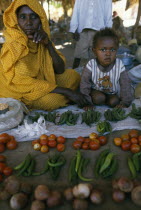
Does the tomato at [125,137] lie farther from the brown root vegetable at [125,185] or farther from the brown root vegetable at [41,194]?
the brown root vegetable at [41,194]

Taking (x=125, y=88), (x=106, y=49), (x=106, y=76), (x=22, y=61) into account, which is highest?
(x=106, y=49)

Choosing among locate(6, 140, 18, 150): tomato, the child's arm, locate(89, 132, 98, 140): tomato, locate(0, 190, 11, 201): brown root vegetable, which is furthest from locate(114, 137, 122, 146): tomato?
locate(0, 190, 11, 201): brown root vegetable

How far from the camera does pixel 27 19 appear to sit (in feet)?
10.2

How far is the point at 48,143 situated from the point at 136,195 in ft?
3.98

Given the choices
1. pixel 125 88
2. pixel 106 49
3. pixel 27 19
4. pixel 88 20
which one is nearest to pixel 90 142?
pixel 125 88

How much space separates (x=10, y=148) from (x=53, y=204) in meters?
1.06

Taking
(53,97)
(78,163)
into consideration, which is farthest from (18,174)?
(53,97)

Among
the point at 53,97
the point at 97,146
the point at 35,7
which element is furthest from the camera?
the point at 53,97

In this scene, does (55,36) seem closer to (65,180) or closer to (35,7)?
(35,7)

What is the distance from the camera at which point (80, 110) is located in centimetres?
358

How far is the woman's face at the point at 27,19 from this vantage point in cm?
309

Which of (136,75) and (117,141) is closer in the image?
(117,141)

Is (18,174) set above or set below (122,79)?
below

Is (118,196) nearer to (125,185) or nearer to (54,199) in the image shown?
(125,185)
